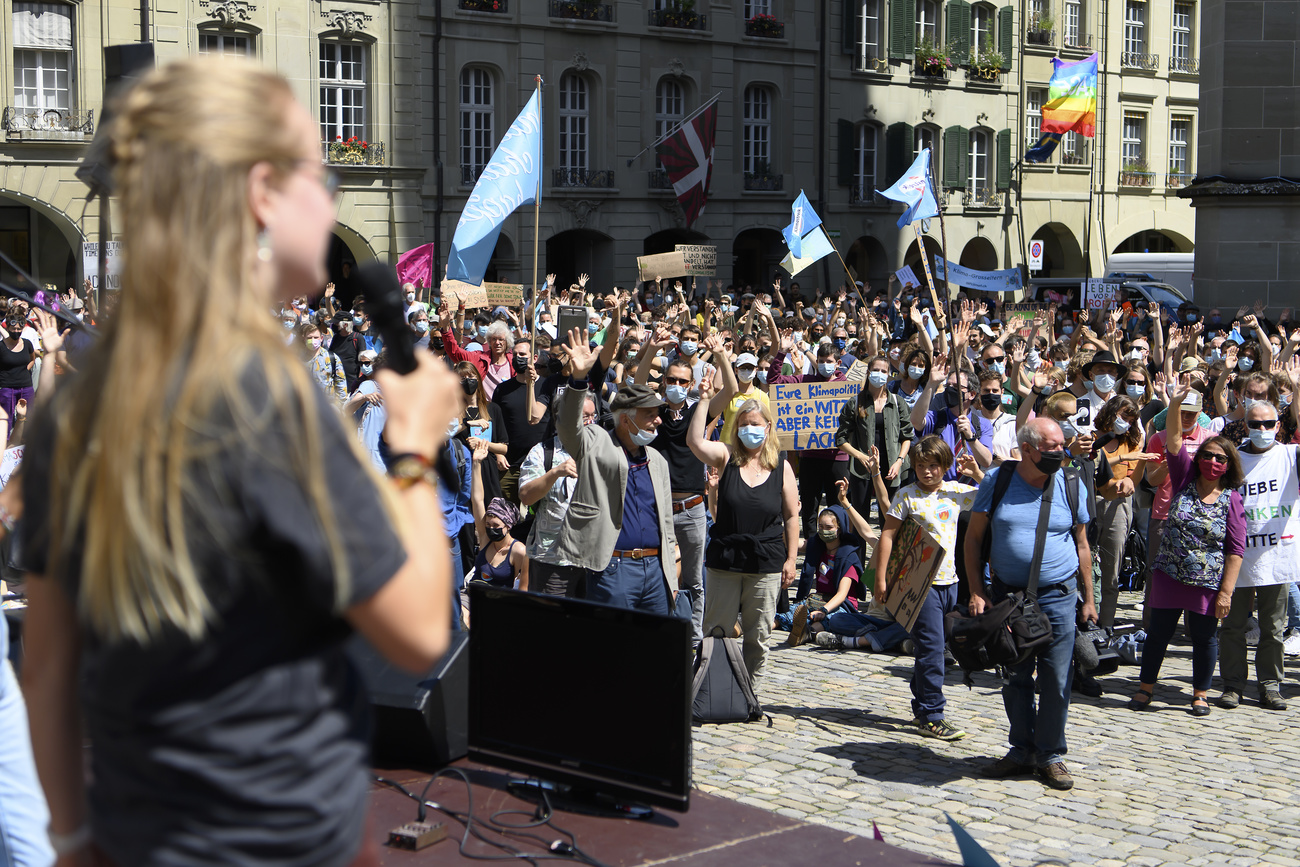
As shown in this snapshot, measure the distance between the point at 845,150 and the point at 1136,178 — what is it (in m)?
12.2

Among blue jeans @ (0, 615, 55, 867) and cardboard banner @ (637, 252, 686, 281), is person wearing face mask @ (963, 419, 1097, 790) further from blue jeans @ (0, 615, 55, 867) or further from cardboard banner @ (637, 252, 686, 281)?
cardboard banner @ (637, 252, 686, 281)

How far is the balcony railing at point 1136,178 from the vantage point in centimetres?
4569

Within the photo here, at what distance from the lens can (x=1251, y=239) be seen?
A: 2228cm

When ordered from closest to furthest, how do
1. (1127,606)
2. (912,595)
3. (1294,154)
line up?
(912,595), (1127,606), (1294,154)

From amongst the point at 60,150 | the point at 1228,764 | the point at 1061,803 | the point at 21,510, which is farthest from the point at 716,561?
the point at 60,150

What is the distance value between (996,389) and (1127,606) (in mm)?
A: 1961

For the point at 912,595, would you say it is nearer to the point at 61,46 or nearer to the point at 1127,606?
the point at 1127,606

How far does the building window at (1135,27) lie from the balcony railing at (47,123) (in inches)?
1249

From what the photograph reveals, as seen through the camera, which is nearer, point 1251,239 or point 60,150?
point 1251,239

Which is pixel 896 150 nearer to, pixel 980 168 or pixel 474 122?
pixel 980 168

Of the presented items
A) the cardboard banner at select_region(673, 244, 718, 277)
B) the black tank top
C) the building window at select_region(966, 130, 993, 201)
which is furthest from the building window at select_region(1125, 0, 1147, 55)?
the black tank top

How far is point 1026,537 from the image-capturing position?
6.94m

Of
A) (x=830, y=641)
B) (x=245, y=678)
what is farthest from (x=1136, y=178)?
(x=245, y=678)

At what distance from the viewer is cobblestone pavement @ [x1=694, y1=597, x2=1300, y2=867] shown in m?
6.14
